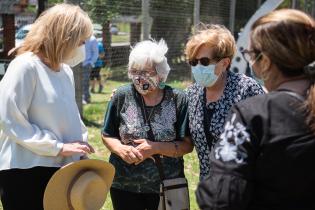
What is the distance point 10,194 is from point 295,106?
1.71 meters

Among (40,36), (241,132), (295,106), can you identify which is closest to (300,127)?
(295,106)

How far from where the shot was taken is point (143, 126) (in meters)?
3.01

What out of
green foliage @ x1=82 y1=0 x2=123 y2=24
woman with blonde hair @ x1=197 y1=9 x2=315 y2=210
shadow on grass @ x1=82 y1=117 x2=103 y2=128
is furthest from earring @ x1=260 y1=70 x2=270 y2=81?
shadow on grass @ x1=82 y1=117 x2=103 y2=128

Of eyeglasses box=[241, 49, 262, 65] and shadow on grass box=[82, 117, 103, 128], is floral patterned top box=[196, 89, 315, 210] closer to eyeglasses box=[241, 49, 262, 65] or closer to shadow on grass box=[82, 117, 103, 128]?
eyeglasses box=[241, 49, 262, 65]

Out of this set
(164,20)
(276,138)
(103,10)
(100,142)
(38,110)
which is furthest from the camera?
(164,20)

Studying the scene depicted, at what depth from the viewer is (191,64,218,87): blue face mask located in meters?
2.85

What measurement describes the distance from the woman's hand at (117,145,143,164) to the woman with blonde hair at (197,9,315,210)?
1.21 m

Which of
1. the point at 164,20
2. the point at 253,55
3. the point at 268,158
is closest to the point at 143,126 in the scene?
the point at 253,55

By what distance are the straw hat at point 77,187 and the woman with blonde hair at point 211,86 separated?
0.54 meters

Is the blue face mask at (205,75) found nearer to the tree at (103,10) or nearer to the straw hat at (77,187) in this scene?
the straw hat at (77,187)

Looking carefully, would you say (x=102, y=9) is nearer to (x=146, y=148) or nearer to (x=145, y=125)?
(x=145, y=125)

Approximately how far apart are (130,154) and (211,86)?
59 centimetres

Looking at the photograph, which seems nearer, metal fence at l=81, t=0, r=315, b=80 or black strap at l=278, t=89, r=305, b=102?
black strap at l=278, t=89, r=305, b=102

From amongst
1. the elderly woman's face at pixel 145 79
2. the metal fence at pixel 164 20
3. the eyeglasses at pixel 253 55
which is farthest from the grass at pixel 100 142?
the eyeglasses at pixel 253 55
